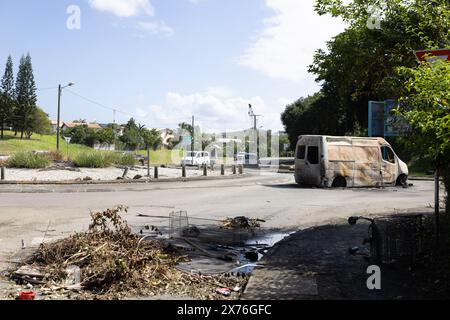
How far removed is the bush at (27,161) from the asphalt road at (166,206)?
8.82 metres

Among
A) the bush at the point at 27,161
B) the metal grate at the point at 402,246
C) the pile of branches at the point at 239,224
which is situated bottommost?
the pile of branches at the point at 239,224

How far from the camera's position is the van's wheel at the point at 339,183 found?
21177 mm

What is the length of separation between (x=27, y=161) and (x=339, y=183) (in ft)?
59.8

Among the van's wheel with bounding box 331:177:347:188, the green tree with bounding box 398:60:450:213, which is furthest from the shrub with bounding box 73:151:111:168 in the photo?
the green tree with bounding box 398:60:450:213

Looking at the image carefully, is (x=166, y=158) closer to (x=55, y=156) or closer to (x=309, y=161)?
(x=55, y=156)

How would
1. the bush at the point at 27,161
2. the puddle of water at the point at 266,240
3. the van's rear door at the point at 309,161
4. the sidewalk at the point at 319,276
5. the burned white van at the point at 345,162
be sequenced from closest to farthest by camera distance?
1. the sidewalk at the point at 319,276
2. the puddle of water at the point at 266,240
3. the burned white van at the point at 345,162
4. the van's rear door at the point at 309,161
5. the bush at the point at 27,161

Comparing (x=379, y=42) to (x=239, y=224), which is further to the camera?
(x=239, y=224)

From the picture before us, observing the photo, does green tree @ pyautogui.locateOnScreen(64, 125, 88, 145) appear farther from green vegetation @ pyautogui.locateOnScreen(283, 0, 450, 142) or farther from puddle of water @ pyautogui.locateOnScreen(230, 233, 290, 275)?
puddle of water @ pyautogui.locateOnScreen(230, 233, 290, 275)

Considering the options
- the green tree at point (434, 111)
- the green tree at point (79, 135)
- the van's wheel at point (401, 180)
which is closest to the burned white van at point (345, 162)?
the van's wheel at point (401, 180)

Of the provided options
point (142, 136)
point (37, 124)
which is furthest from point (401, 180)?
point (37, 124)

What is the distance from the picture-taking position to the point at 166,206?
1406 centimetres

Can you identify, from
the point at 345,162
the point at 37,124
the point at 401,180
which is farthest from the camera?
the point at 37,124

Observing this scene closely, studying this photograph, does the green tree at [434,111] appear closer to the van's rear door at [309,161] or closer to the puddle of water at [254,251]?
the puddle of water at [254,251]
